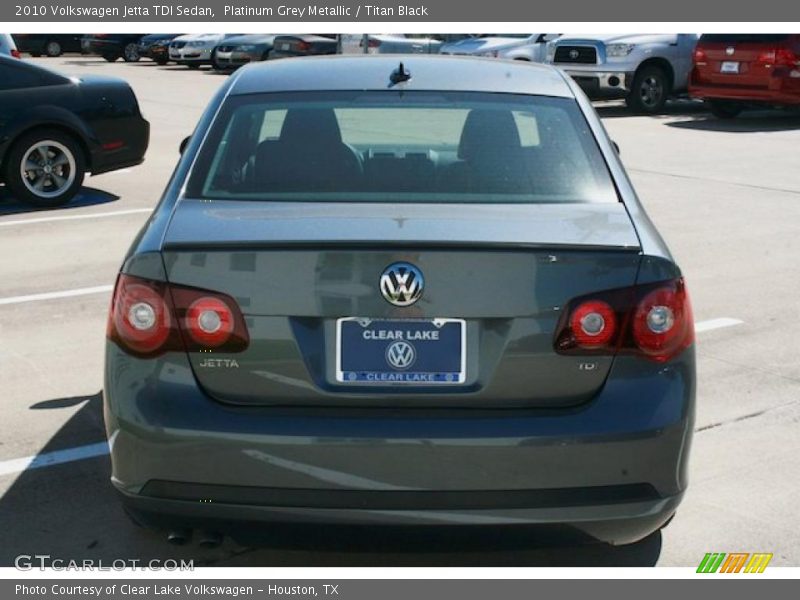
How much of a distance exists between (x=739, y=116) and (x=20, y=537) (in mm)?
18535

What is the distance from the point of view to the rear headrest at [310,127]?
4246 millimetres

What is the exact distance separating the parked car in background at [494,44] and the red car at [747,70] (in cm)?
400

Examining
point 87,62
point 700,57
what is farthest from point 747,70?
point 87,62

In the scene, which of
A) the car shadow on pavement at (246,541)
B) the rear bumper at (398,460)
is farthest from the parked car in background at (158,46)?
the rear bumper at (398,460)

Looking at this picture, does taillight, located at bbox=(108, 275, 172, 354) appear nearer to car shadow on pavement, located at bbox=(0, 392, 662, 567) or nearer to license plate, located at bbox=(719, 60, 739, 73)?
car shadow on pavement, located at bbox=(0, 392, 662, 567)

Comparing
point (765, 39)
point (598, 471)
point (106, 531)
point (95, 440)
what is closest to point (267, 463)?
point (598, 471)

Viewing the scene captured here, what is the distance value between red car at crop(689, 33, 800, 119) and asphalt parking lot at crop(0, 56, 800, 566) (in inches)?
228

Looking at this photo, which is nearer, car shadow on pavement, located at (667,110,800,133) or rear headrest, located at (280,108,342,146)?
rear headrest, located at (280,108,342,146)

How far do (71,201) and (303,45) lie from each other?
18.6 m

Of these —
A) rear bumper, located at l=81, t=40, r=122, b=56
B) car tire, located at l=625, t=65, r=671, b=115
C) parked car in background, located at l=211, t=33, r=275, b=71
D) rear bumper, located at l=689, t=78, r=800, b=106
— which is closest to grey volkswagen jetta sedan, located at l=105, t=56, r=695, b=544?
rear bumper, located at l=689, t=78, r=800, b=106

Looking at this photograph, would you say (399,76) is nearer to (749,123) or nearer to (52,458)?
(52,458)

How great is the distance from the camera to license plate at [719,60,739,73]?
19.1 meters

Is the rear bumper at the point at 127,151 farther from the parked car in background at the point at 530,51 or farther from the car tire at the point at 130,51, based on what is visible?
the car tire at the point at 130,51

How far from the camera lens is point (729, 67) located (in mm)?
19203
